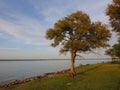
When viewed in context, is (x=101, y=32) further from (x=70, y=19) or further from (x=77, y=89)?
(x=77, y=89)

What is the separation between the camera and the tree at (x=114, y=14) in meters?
21.3

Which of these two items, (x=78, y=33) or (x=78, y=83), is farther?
(x=78, y=33)

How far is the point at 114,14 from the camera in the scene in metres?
21.5

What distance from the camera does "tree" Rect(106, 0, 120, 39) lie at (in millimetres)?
21266

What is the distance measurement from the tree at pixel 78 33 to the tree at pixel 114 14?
31.0 ft

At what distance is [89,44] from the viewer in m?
33.6

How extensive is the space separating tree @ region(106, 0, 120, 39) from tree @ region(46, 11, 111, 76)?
31.0 feet

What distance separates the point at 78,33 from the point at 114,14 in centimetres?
1166

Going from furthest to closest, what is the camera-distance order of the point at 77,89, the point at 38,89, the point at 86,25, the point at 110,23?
the point at 86,25, the point at 110,23, the point at 38,89, the point at 77,89

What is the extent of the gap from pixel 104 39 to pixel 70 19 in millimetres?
7794

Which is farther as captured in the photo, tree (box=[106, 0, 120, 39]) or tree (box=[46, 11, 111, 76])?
tree (box=[46, 11, 111, 76])

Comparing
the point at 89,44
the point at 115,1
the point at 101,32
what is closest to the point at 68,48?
the point at 89,44

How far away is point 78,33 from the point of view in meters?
32.6

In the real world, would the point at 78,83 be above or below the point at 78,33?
below
